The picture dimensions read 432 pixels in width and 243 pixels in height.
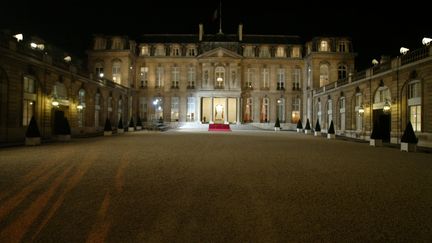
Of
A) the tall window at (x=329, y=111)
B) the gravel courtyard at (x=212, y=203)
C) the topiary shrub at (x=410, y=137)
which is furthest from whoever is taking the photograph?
the tall window at (x=329, y=111)

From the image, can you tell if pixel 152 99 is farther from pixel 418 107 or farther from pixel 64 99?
pixel 418 107

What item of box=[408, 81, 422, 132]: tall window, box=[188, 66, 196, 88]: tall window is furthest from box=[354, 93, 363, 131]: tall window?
box=[188, 66, 196, 88]: tall window

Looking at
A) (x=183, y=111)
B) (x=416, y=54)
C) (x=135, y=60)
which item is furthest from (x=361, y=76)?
(x=135, y=60)

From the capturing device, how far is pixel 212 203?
21.3 feet

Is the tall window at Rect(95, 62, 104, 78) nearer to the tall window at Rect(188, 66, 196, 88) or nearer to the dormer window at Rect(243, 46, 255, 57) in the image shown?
the tall window at Rect(188, 66, 196, 88)

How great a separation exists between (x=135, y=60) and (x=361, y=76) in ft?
120

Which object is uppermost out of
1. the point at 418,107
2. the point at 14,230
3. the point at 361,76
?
the point at 361,76

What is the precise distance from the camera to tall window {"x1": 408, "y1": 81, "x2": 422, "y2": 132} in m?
22.1

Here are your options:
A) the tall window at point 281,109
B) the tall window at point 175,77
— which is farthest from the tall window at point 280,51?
the tall window at point 175,77

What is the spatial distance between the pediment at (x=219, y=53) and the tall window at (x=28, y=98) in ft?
107

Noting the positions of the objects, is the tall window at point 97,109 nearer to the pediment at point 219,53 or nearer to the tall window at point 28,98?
the tall window at point 28,98

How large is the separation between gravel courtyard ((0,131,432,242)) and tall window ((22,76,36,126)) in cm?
1343

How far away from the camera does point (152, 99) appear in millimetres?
55500

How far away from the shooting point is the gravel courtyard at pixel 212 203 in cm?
490
